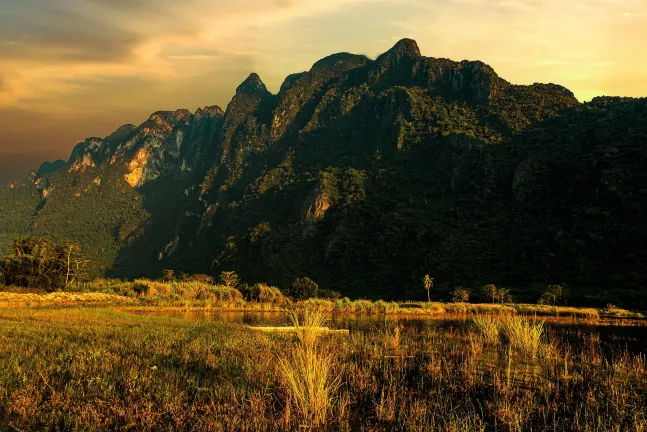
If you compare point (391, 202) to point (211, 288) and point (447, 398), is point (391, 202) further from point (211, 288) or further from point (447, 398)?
point (447, 398)

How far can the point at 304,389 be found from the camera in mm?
7918

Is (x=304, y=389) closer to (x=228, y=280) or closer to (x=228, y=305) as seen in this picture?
(x=228, y=305)

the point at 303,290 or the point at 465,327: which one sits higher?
the point at 465,327

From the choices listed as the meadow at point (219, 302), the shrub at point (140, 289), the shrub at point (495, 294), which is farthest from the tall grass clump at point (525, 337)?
the shrub at point (495, 294)

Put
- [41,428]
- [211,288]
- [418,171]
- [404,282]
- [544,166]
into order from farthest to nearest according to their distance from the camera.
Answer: [418,171]
[544,166]
[404,282]
[211,288]
[41,428]

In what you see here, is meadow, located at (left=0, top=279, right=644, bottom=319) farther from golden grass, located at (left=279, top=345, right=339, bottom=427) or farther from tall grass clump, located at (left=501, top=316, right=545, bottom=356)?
golden grass, located at (left=279, top=345, right=339, bottom=427)

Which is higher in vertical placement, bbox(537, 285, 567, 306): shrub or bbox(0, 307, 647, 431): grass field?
bbox(0, 307, 647, 431): grass field

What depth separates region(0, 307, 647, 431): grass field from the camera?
7.25m

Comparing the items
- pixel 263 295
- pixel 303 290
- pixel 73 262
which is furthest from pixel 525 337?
pixel 73 262

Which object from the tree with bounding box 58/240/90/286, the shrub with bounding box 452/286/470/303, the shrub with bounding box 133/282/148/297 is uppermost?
the tree with bounding box 58/240/90/286

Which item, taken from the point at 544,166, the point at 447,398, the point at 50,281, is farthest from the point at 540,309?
the point at 544,166

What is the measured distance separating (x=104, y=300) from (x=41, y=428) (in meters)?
47.5

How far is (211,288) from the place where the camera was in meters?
62.7

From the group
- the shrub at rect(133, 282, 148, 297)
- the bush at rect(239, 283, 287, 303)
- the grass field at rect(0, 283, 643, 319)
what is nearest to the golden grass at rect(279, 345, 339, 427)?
the grass field at rect(0, 283, 643, 319)
